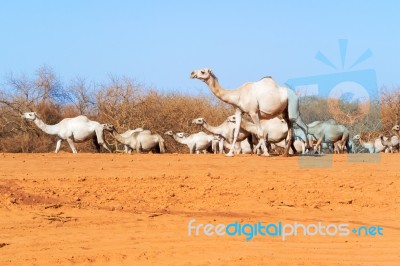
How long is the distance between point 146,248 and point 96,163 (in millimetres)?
7484

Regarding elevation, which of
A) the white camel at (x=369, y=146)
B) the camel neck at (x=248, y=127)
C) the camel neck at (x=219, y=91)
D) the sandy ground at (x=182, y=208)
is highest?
the camel neck at (x=219, y=91)

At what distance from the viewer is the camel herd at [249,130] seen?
60.0ft

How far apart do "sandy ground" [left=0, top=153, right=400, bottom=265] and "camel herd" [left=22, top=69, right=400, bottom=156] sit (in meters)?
2.14

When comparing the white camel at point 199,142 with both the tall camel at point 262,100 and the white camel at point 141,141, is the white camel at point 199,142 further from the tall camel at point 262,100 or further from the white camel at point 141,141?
the tall camel at point 262,100

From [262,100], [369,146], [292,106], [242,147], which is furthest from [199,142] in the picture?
[262,100]

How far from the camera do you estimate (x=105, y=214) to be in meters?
9.87

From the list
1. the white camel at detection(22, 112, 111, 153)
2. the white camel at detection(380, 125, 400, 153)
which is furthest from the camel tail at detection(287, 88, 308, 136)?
the white camel at detection(380, 125, 400, 153)

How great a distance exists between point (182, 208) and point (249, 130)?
13230mm

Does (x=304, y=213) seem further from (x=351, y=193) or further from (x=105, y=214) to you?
(x=105, y=214)

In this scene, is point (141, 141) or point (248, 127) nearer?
point (248, 127)

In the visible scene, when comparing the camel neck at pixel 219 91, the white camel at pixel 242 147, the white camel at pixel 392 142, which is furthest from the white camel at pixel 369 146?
the camel neck at pixel 219 91

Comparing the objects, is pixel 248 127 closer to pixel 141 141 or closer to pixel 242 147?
pixel 141 141

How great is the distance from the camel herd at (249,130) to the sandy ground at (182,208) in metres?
2.14

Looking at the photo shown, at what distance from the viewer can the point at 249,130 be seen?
77.6 feet
